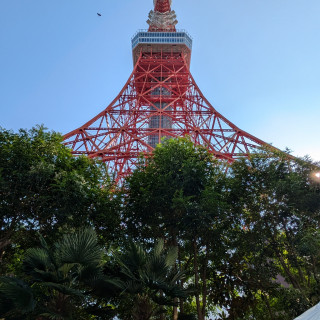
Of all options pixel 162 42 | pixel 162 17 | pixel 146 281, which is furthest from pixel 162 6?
pixel 146 281

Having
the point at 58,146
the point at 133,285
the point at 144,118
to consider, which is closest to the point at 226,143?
the point at 144,118

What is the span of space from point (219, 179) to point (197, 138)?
9825 millimetres

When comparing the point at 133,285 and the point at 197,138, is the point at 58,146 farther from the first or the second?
the point at 197,138

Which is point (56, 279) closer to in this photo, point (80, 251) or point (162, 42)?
point (80, 251)

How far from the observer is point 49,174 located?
9430 mm

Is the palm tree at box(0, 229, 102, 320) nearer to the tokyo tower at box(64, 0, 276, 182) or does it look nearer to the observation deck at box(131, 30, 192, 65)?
the tokyo tower at box(64, 0, 276, 182)

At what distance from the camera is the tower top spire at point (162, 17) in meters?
34.3

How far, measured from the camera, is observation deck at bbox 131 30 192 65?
28.9 m

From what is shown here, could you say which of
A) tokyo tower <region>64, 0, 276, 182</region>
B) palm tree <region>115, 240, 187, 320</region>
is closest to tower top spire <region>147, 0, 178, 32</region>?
tokyo tower <region>64, 0, 276, 182</region>

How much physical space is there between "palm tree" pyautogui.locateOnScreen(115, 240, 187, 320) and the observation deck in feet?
84.8

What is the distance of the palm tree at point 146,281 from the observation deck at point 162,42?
2586 centimetres

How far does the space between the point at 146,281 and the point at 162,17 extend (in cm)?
3464

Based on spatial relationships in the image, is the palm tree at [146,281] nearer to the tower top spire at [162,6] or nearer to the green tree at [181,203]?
the green tree at [181,203]

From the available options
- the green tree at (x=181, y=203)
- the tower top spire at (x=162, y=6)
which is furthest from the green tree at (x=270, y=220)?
the tower top spire at (x=162, y=6)
